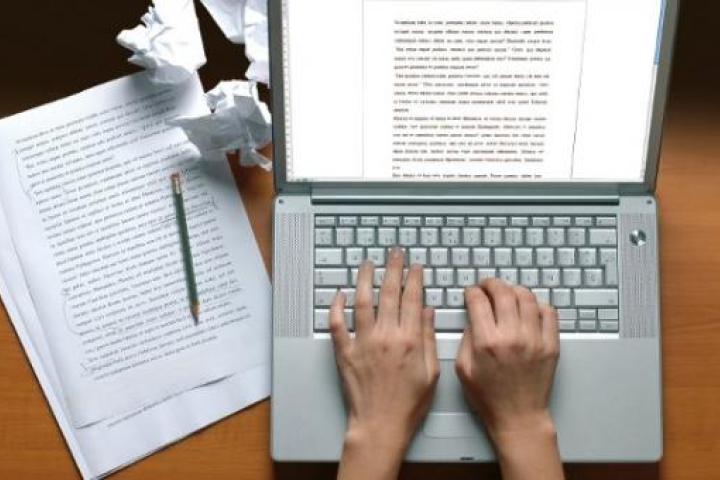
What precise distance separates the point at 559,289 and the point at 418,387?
14 cm

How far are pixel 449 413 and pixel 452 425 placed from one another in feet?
0.03

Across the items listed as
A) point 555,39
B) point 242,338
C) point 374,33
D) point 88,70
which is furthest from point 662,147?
point 88,70

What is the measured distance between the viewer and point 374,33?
729mm

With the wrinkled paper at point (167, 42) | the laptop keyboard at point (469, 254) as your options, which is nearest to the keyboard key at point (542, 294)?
the laptop keyboard at point (469, 254)

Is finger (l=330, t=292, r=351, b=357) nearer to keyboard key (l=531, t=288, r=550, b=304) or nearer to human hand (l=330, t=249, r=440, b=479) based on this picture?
human hand (l=330, t=249, r=440, b=479)

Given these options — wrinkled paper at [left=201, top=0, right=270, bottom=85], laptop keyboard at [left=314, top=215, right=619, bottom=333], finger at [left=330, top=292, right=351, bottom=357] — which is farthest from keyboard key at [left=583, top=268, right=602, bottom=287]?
wrinkled paper at [left=201, top=0, right=270, bottom=85]

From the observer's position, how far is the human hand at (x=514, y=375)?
0.75m

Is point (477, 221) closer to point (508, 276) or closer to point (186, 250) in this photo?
point (508, 276)

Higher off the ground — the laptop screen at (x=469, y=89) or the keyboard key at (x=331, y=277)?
the laptop screen at (x=469, y=89)

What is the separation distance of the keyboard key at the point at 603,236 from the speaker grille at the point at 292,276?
24 centimetres

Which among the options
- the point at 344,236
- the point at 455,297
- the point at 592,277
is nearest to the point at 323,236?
the point at 344,236

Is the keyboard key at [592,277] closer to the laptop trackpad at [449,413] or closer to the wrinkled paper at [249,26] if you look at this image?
the laptop trackpad at [449,413]

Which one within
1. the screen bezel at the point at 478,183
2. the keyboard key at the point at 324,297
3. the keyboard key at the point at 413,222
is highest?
the screen bezel at the point at 478,183

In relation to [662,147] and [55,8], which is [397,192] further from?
[55,8]
